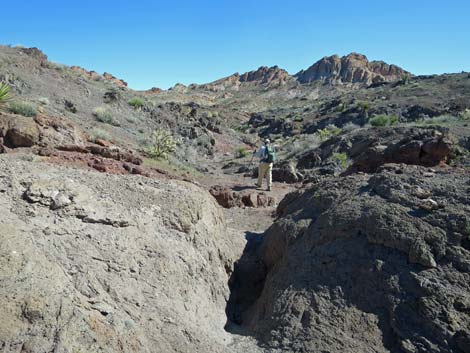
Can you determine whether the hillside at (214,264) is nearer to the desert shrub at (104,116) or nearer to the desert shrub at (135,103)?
the desert shrub at (104,116)

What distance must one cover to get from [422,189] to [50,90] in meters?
16.7

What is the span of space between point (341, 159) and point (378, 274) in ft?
43.3

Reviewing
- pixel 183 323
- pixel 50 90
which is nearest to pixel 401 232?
pixel 183 323

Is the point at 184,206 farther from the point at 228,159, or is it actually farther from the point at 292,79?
the point at 292,79

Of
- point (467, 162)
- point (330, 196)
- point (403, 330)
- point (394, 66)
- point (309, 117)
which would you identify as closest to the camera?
point (403, 330)

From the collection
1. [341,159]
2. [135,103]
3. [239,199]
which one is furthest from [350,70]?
[239,199]

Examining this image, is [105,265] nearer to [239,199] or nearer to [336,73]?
[239,199]

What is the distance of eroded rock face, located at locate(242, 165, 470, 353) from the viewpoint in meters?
4.23

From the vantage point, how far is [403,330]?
4.20 meters

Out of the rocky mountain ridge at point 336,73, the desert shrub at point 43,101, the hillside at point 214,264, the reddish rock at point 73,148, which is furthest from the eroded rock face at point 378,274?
the rocky mountain ridge at point 336,73

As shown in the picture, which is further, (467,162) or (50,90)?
(50,90)

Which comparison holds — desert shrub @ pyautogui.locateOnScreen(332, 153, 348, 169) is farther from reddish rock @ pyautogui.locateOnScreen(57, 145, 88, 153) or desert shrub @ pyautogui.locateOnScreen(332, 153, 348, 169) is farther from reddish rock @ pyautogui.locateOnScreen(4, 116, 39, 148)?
reddish rock @ pyautogui.locateOnScreen(4, 116, 39, 148)

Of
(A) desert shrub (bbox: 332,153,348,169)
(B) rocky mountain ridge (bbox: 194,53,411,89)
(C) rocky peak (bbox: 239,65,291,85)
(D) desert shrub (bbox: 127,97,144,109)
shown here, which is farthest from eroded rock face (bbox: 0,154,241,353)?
(C) rocky peak (bbox: 239,65,291,85)

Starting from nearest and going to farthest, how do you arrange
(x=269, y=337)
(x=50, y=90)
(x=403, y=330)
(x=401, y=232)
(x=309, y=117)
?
(x=403, y=330) → (x=269, y=337) → (x=401, y=232) → (x=50, y=90) → (x=309, y=117)
